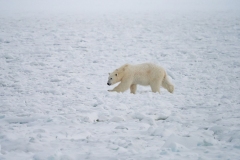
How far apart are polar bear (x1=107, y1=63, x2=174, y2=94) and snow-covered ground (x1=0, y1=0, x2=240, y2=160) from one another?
1.10 ft

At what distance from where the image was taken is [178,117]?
4.29m

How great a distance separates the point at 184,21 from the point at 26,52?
36.3 feet

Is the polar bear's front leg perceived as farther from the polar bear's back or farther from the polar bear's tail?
the polar bear's tail

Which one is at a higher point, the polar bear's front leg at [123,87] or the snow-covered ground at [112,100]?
the snow-covered ground at [112,100]

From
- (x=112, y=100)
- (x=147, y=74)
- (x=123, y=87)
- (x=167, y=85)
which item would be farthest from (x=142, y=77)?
(x=112, y=100)

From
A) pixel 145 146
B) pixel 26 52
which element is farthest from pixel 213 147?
pixel 26 52

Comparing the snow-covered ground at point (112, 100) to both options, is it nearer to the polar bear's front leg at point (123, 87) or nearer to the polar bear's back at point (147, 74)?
the polar bear's front leg at point (123, 87)

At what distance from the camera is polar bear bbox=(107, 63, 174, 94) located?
7133mm

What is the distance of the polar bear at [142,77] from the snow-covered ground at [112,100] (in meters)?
0.34

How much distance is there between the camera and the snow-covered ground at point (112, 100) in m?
3.11

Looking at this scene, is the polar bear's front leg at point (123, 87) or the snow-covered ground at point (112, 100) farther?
the polar bear's front leg at point (123, 87)

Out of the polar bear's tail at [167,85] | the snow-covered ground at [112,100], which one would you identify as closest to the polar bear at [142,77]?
the polar bear's tail at [167,85]

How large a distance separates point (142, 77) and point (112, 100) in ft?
6.18

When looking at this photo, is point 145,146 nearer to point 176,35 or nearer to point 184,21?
point 176,35
